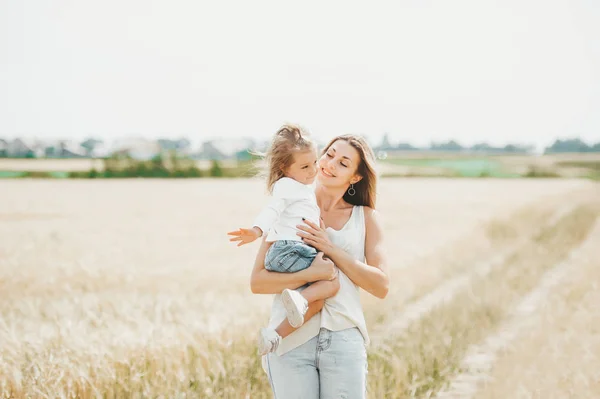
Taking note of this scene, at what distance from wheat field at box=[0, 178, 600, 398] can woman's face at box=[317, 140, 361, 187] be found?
2.43 meters

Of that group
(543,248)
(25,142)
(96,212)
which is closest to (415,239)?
(543,248)

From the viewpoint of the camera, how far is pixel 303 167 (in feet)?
13.0

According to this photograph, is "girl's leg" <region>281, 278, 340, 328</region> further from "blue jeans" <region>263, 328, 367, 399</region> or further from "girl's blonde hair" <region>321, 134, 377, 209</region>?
"girl's blonde hair" <region>321, 134, 377, 209</region>

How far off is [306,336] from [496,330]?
6.14m

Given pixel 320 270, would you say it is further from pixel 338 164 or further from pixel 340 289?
pixel 338 164

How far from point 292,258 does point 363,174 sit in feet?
2.11

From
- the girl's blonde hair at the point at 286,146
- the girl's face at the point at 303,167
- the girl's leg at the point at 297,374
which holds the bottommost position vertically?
the girl's leg at the point at 297,374

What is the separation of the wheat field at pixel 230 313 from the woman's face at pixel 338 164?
243cm

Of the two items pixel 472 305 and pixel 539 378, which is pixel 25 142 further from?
pixel 539 378

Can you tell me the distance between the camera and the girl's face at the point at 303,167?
12.9ft

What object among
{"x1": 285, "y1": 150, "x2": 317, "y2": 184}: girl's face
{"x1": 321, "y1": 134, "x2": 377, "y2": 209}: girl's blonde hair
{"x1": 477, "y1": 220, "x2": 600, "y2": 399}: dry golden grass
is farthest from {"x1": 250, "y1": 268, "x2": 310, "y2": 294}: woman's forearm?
{"x1": 477, "y1": 220, "x2": 600, "y2": 399}: dry golden grass

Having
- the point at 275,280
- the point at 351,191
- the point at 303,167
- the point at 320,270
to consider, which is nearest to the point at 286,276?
the point at 275,280

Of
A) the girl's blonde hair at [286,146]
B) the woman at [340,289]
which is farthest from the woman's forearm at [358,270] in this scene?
the girl's blonde hair at [286,146]

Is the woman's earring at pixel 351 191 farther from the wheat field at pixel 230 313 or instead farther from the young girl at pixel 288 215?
the wheat field at pixel 230 313
